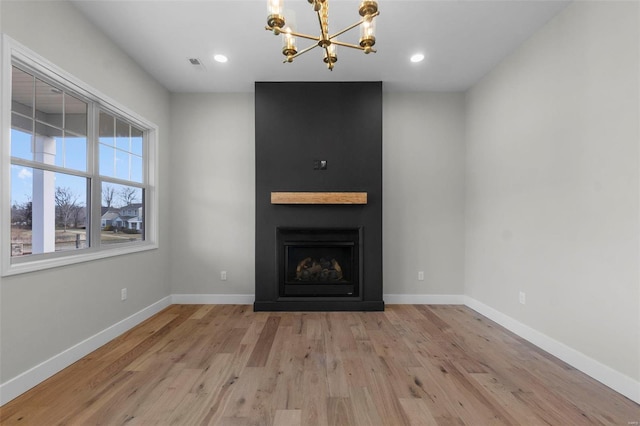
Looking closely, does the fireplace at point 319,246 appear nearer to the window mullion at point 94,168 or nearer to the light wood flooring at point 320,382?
the light wood flooring at point 320,382

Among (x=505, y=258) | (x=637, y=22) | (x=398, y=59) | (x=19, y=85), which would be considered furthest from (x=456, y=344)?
(x=19, y=85)

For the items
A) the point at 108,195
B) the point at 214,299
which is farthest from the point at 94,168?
the point at 214,299

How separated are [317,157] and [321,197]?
52 cm

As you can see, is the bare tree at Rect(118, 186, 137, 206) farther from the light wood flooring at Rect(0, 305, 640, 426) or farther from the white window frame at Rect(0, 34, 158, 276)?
the light wood flooring at Rect(0, 305, 640, 426)

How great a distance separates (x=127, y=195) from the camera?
3.33 metres

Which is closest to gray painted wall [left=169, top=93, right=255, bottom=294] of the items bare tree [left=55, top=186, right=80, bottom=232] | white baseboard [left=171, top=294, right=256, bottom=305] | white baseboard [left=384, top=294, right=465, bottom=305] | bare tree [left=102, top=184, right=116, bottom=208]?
white baseboard [left=171, top=294, right=256, bottom=305]

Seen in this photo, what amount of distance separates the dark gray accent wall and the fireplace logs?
13.4 inches

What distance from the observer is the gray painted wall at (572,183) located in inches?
77.1

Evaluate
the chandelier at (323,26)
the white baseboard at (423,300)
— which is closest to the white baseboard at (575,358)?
the white baseboard at (423,300)

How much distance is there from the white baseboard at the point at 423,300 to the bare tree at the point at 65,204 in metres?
3.48

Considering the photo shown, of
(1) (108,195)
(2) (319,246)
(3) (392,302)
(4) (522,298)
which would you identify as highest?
(1) (108,195)

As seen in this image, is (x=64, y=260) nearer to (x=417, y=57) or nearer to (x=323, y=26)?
(x=323, y=26)

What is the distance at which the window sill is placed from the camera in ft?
6.31

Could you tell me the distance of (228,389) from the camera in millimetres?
1992
